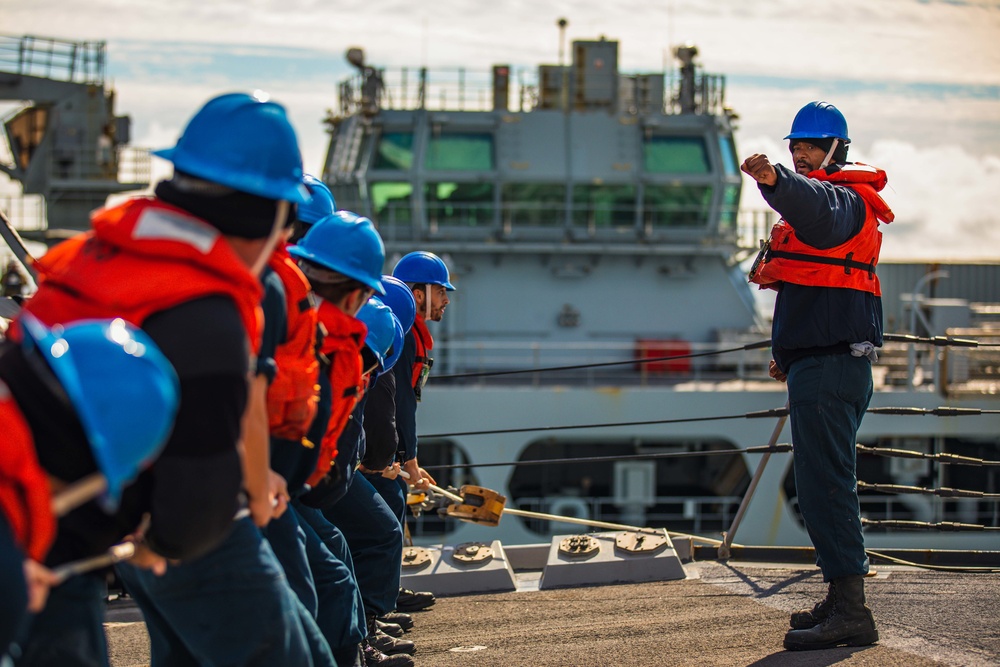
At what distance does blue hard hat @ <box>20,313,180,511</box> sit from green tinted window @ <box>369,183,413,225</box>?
46.6 feet

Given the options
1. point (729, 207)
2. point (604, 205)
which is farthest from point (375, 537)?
point (729, 207)

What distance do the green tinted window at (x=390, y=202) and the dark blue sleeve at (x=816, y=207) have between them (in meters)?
12.2

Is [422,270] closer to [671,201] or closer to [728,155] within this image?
[671,201]

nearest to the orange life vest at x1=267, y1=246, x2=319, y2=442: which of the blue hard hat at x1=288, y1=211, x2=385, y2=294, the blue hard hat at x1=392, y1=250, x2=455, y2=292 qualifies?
the blue hard hat at x1=288, y1=211, x2=385, y2=294

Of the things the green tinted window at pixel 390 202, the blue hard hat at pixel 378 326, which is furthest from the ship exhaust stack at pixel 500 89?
the blue hard hat at pixel 378 326

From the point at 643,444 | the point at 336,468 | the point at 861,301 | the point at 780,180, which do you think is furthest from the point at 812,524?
the point at 643,444

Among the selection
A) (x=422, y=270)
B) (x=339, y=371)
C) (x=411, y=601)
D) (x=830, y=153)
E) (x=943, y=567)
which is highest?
(x=830, y=153)

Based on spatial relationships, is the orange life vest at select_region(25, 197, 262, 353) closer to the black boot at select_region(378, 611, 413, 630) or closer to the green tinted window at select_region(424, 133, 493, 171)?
the black boot at select_region(378, 611, 413, 630)

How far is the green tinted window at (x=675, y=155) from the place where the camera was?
16.1 meters

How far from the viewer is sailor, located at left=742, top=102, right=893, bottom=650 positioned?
12.5 feet

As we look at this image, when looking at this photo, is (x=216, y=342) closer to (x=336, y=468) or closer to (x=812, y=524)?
(x=336, y=468)

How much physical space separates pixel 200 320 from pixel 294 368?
1.93 feet

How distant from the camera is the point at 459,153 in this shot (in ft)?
51.8

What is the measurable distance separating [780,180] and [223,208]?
6.40 ft
